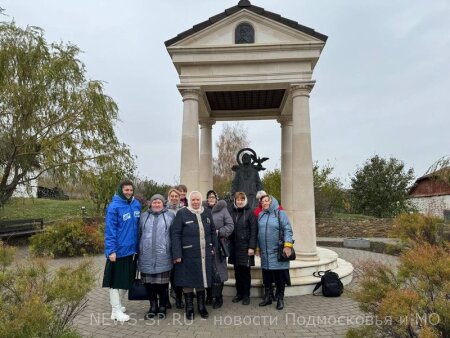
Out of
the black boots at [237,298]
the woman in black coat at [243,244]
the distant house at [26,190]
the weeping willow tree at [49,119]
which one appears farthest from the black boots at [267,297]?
the distant house at [26,190]

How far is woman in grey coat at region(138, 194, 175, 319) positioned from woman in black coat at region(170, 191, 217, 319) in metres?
0.12

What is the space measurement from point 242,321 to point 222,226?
→ 1365 mm

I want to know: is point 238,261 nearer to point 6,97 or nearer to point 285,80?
point 285,80

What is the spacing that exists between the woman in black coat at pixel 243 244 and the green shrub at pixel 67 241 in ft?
23.0

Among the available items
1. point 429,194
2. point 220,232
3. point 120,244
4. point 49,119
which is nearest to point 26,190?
point 49,119

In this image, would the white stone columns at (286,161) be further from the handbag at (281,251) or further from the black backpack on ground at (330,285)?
the handbag at (281,251)

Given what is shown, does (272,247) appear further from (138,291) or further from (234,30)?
(234,30)

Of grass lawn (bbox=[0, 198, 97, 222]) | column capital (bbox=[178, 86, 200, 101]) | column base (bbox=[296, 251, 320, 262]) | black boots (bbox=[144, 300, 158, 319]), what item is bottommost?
black boots (bbox=[144, 300, 158, 319])

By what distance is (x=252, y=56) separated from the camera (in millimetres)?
7879

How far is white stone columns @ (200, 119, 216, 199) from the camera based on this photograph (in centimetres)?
1085

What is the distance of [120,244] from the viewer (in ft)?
15.6

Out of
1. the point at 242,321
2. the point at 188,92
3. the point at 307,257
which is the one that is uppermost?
the point at 188,92

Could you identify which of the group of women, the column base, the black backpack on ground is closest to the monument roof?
the group of women

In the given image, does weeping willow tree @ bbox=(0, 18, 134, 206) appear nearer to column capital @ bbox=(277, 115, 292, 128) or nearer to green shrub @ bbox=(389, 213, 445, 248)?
column capital @ bbox=(277, 115, 292, 128)
